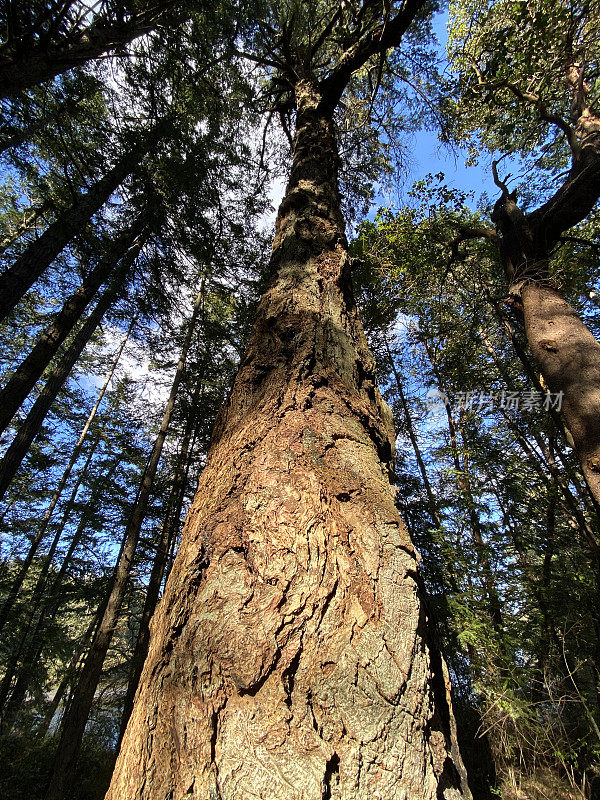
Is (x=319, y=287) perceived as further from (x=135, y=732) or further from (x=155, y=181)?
(x=155, y=181)

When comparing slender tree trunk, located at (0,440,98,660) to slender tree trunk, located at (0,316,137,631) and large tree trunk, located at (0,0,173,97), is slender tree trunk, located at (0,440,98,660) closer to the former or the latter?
slender tree trunk, located at (0,316,137,631)

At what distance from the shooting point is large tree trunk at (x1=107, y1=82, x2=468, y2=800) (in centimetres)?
60

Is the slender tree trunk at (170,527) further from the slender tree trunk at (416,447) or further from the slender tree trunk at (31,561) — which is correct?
the slender tree trunk at (416,447)

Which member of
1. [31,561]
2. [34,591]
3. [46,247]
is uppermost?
[46,247]

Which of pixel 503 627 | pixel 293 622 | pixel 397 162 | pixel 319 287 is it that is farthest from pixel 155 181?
pixel 503 627

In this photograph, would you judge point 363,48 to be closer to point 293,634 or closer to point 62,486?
point 293,634

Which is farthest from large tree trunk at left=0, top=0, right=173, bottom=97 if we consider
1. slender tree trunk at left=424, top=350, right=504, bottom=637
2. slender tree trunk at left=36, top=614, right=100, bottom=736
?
slender tree trunk at left=36, top=614, right=100, bottom=736

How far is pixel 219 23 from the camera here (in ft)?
16.8

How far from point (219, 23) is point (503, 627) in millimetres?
9438

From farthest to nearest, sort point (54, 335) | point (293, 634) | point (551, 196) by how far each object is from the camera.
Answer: point (54, 335) < point (551, 196) < point (293, 634)

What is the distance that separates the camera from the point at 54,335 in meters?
5.75

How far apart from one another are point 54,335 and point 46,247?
1352 mm

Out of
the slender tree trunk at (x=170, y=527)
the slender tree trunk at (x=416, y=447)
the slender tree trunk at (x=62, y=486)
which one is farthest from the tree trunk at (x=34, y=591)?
the slender tree trunk at (x=416, y=447)
